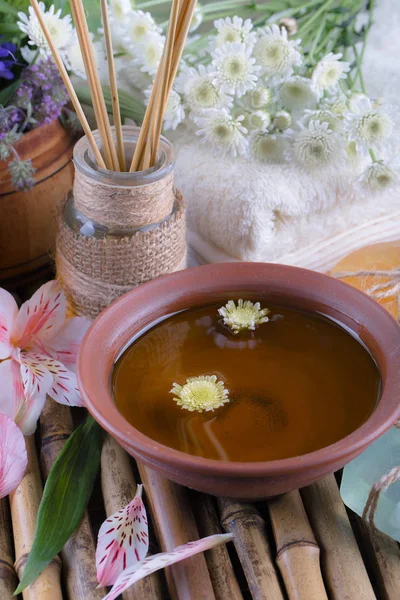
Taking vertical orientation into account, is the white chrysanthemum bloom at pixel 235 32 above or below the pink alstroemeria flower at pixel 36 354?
above

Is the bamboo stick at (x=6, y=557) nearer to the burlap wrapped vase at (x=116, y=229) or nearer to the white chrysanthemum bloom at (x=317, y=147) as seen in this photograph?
the burlap wrapped vase at (x=116, y=229)

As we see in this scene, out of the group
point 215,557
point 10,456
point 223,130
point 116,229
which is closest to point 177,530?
point 215,557

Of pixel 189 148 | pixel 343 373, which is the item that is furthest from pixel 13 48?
pixel 343 373

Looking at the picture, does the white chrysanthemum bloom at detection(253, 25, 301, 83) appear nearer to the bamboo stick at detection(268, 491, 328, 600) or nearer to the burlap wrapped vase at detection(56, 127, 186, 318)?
the burlap wrapped vase at detection(56, 127, 186, 318)

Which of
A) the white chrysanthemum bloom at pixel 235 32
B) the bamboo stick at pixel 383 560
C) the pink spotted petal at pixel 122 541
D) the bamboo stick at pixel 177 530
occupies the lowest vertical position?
the bamboo stick at pixel 383 560

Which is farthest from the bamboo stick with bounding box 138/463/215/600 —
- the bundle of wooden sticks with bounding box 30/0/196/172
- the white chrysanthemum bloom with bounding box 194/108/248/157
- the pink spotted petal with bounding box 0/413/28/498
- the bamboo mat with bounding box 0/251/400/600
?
the white chrysanthemum bloom with bounding box 194/108/248/157

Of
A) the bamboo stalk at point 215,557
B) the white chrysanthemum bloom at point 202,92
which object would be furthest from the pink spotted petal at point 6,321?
the white chrysanthemum bloom at point 202,92

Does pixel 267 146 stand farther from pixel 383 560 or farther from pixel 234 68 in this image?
pixel 383 560
